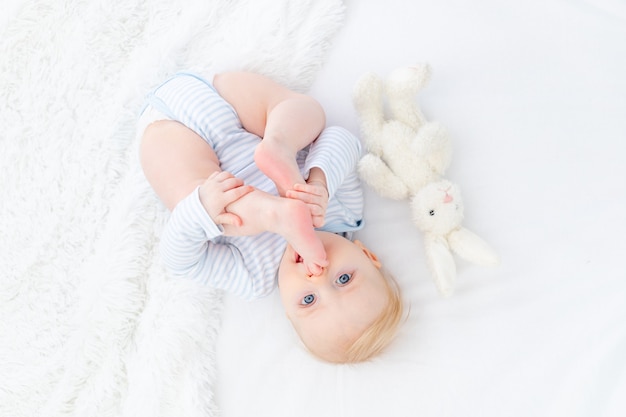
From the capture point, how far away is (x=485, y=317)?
116cm

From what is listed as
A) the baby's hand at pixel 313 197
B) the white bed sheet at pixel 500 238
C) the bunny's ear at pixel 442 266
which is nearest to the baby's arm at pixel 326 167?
the baby's hand at pixel 313 197

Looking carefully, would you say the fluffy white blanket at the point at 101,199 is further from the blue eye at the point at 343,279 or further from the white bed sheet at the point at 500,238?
the blue eye at the point at 343,279

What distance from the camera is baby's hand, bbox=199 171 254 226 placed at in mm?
1063

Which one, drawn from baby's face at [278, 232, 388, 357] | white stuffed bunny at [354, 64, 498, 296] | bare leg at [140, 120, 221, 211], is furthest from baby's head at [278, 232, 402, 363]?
bare leg at [140, 120, 221, 211]

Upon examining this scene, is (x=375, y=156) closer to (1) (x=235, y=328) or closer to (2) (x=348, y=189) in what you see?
(2) (x=348, y=189)

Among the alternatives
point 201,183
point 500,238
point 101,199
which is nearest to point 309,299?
point 201,183

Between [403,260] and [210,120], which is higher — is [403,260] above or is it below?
below

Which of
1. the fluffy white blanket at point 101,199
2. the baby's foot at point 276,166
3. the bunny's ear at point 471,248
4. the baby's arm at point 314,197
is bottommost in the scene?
the fluffy white blanket at point 101,199

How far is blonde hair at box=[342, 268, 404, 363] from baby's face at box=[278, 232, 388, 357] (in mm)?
12

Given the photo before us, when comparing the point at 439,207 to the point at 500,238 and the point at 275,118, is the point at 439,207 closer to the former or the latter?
the point at 500,238

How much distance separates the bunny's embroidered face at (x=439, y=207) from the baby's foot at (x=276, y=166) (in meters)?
0.25

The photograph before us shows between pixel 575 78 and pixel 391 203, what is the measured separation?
1.45ft

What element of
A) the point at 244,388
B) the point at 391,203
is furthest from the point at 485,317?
the point at 244,388

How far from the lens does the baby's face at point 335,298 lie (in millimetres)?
1056
